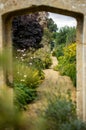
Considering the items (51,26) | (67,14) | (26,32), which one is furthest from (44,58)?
(51,26)

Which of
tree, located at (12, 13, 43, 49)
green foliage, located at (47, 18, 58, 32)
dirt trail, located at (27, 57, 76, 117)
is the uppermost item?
green foliage, located at (47, 18, 58, 32)

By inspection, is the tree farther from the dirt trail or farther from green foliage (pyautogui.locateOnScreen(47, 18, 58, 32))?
green foliage (pyautogui.locateOnScreen(47, 18, 58, 32))

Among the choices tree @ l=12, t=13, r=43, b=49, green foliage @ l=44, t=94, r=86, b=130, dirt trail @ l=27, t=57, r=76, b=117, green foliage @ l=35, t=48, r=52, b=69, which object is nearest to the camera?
green foliage @ l=44, t=94, r=86, b=130

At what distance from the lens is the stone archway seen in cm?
442

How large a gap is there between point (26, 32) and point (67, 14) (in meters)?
9.59

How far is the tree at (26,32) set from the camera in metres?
14.1

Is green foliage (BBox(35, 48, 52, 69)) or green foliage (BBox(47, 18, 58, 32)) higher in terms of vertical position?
green foliage (BBox(47, 18, 58, 32))

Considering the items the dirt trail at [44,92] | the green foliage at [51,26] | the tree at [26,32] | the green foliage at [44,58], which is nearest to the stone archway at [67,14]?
the dirt trail at [44,92]

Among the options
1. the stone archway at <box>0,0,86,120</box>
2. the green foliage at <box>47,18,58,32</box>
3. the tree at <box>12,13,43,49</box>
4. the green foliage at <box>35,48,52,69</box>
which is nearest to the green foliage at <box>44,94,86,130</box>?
the stone archway at <box>0,0,86,120</box>

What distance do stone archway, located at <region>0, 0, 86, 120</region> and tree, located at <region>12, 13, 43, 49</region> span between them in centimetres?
919

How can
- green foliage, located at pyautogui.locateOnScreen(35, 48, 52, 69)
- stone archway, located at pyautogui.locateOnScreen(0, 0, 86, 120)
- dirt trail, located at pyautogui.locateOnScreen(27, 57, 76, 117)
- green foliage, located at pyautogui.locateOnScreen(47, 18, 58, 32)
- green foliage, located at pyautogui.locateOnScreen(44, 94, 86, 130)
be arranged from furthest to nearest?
green foliage, located at pyautogui.locateOnScreen(47, 18, 58, 32)
green foliage, located at pyautogui.locateOnScreen(35, 48, 52, 69)
dirt trail, located at pyautogui.locateOnScreen(27, 57, 76, 117)
green foliage, located at pyautogui.locateOnScreen(44, 94, 86, 130)
stone archway, located at pyautogui.locateOnScreen(0, 0, 86, 120)

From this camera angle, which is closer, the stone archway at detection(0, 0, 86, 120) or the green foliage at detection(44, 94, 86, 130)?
the stone archway at detection(0, 0, 86, 120)

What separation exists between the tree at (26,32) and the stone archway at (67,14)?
9194 mm

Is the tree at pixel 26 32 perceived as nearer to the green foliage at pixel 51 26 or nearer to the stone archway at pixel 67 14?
the stone archway at pixel 67 14
